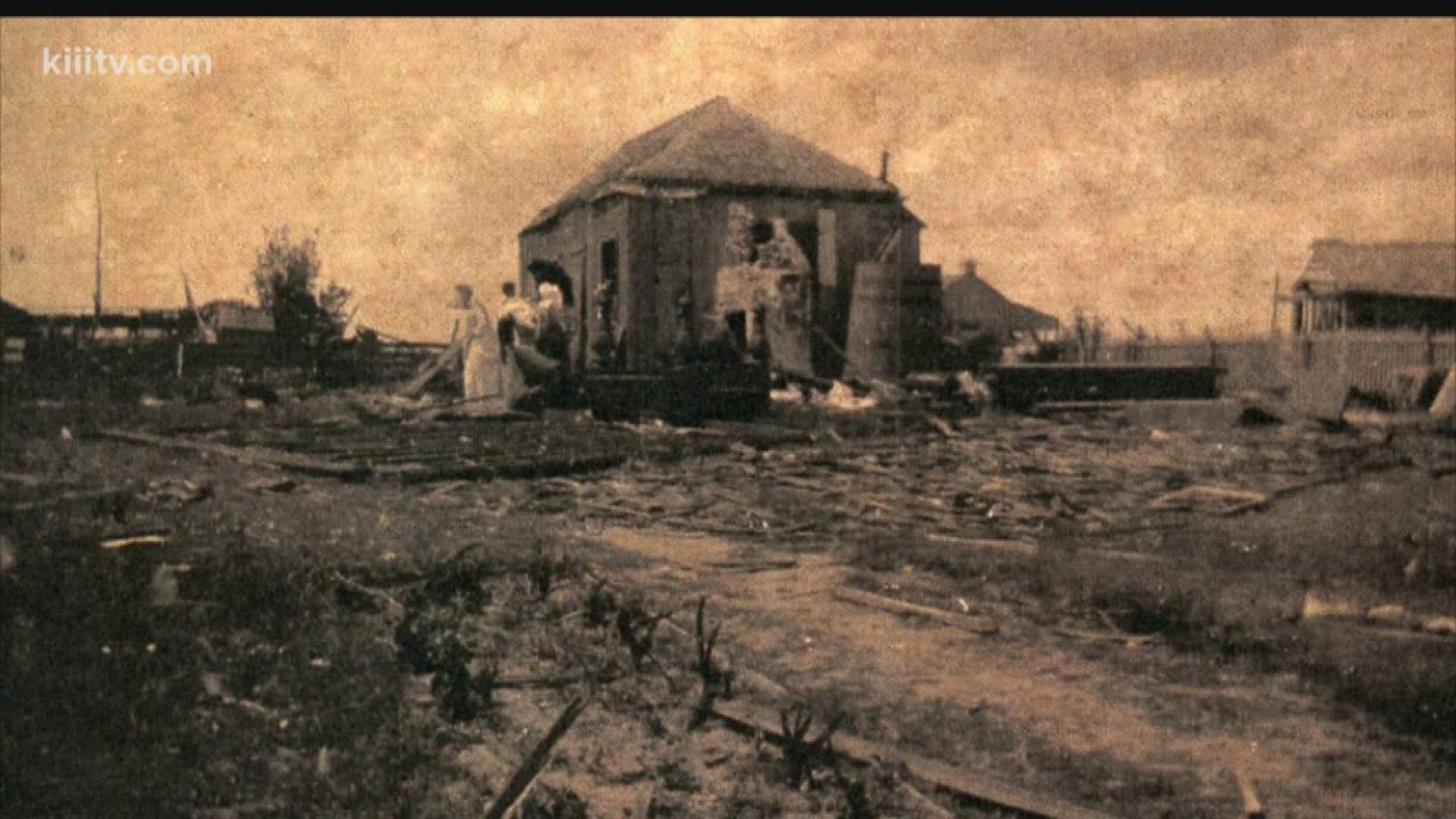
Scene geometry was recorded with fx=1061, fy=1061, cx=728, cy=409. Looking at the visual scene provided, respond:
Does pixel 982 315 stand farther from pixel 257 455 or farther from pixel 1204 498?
pixel 257 455

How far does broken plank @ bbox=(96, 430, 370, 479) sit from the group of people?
2.08ft

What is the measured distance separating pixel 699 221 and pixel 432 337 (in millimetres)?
1593

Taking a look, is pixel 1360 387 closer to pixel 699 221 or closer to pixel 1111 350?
pixel 1111 350

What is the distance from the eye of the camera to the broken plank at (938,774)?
2334 mm

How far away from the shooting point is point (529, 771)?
2.51 metres

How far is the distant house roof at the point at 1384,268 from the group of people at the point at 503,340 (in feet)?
10.4

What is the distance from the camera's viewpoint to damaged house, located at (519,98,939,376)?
4008 millimetres

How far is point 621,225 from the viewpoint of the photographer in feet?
16.7

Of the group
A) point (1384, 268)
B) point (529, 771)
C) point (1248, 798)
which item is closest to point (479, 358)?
point (529, 771)

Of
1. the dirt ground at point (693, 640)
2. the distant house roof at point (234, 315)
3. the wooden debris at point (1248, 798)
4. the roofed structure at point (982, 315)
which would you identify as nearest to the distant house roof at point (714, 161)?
the distant house roof at point (234, 315)

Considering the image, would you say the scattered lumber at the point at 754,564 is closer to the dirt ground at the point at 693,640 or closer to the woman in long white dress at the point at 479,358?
the dirt ground at the point at 693,640

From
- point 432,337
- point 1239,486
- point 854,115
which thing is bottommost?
point 1239,486

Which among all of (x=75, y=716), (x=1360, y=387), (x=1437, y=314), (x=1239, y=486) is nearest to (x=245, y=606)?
(x=75, y=716)
